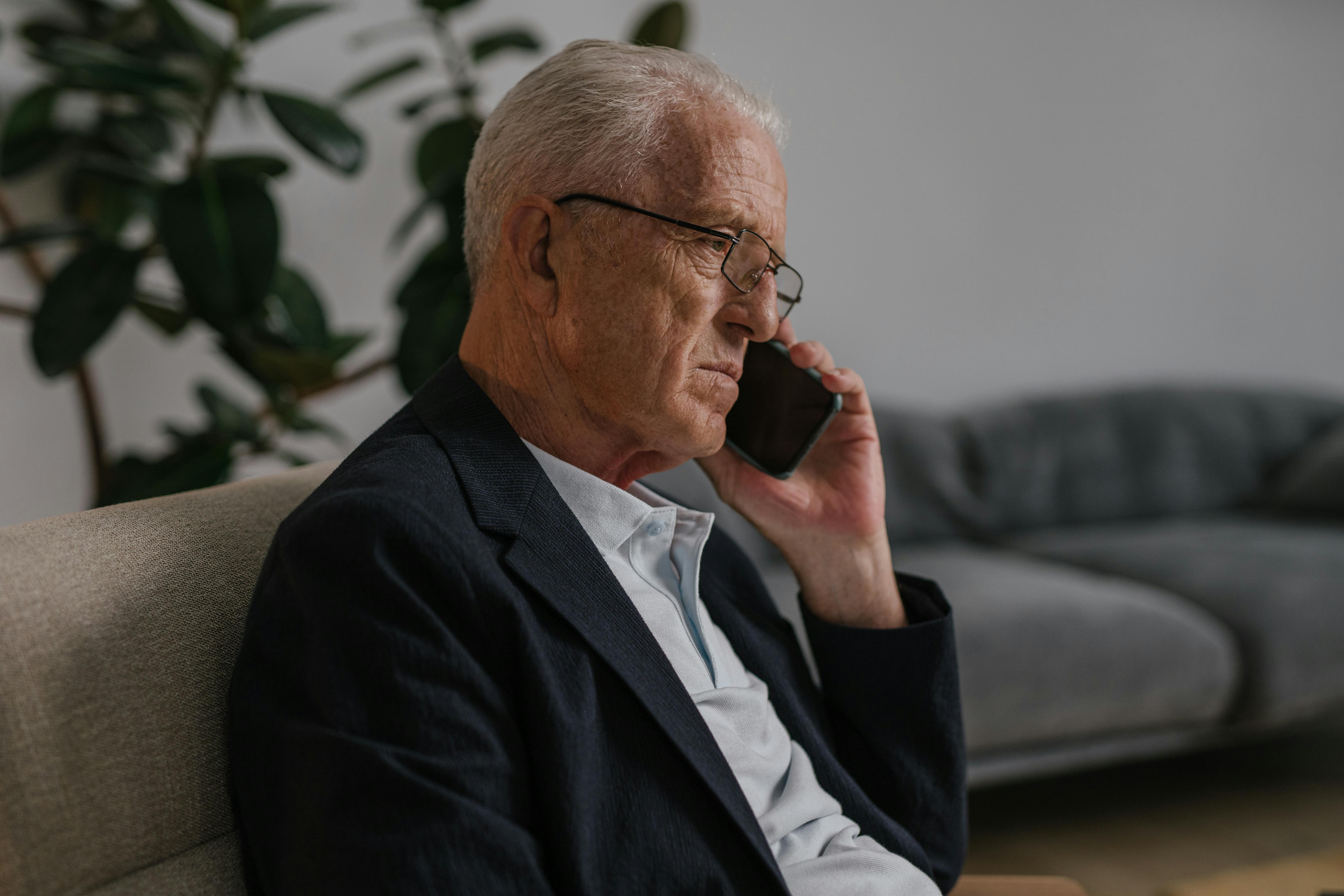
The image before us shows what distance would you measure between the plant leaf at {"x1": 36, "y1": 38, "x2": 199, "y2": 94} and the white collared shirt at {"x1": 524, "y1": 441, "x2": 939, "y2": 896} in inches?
46.7

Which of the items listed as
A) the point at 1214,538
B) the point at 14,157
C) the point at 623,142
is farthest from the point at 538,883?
the point at 1214,538

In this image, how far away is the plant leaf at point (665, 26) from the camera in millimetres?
2064

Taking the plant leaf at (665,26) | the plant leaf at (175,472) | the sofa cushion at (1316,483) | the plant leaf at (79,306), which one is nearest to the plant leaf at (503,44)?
the plant leaf at (665,26)

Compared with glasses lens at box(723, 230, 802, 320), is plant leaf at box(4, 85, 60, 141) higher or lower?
lower

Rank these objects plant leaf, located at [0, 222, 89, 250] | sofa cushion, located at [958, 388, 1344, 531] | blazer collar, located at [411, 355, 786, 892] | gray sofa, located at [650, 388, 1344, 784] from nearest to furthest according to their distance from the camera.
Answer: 1. blazer collar, located at [411, 355, 786, 892]
2. plant leaf, located at [0, 222, 89, 250]
3. gray sofa, located at [650, 388, 1344, 784]
4. sofa cushion, located at [958, 388, 1344, 531]

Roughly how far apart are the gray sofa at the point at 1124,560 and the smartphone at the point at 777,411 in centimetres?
87

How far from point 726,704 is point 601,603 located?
208 millimetres

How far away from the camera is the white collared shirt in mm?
888

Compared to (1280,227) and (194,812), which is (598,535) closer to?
(194,812)

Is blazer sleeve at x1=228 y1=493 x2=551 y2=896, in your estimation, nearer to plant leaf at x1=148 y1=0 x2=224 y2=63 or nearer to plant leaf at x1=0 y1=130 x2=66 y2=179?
plant leaf at x1=148 y1=0 x2=224 y2=63

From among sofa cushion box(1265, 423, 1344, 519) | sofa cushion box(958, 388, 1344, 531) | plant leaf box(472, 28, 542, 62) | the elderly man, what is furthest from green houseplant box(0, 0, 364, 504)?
sofa cushion box(1265, 423, 1344, 519)

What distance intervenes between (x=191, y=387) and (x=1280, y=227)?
372cm

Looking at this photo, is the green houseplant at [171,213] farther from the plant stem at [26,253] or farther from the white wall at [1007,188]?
the white wall at [1007,188]

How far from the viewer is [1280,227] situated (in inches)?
140
